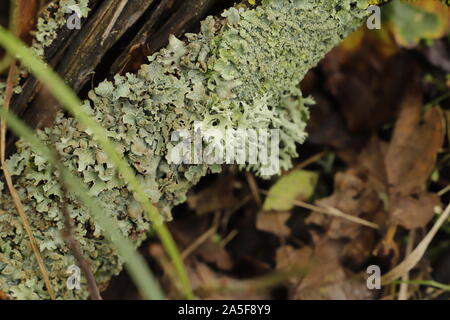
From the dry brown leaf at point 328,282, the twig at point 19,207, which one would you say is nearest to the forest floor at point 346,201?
the dry brown leaf at point 328,282

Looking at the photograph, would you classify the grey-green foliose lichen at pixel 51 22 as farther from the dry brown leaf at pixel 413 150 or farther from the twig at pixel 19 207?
the dry brown leaf at pixel 413 150

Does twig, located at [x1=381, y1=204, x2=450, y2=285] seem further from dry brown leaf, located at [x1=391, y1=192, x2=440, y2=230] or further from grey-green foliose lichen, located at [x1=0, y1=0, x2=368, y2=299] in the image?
grey-green foliose lichen, located at [x1=0, y1=0, x2=368, y2=299]

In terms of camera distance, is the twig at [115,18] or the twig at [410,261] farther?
the twig at [410,261]

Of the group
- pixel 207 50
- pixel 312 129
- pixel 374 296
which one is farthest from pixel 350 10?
pixel 374 296

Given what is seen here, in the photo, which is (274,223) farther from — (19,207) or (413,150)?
(19,207)

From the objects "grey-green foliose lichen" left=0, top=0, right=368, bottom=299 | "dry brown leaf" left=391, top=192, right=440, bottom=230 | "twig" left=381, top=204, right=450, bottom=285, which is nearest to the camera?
"grey-green foliose lichen" left=0, top=0, right=368, bottom=299

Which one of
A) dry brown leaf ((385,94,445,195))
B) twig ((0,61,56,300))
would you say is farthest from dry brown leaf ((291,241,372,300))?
twig ((0,61,56,300))

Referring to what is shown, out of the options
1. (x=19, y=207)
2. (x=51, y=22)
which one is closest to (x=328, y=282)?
(x=19, y=207)

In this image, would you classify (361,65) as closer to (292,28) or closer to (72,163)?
(292,28)
